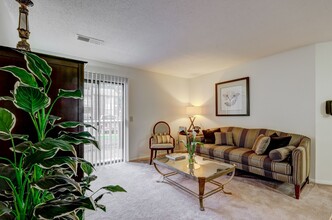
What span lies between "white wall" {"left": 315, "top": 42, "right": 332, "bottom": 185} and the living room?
0.04 feet

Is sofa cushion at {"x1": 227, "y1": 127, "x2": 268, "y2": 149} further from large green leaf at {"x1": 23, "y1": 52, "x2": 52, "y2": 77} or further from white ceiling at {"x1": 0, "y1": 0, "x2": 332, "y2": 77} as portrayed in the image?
large green leaf at {"x1": 23, "y1": 52, "x2": 52, "y2": 77}

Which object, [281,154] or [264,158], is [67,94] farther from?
[264,158]

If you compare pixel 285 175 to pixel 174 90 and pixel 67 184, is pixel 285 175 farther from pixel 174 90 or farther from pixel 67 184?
pixel 174 90

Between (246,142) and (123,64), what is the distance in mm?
3359

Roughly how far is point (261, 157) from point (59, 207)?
2.91 meters

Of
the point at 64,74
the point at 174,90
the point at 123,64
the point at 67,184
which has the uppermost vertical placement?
the point at 123,64

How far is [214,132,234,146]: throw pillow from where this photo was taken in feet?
12.2

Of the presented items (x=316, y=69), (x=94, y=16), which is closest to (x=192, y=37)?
(x=94, y=16)

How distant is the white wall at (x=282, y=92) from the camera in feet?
9.77

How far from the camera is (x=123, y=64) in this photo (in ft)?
13.5

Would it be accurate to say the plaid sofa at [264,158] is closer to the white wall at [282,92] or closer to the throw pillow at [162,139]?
the white wall at [282,92]

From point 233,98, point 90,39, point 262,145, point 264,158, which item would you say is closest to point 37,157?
point 90,39

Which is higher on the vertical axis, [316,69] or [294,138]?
[316,69]

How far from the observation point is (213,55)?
343 centimetres
